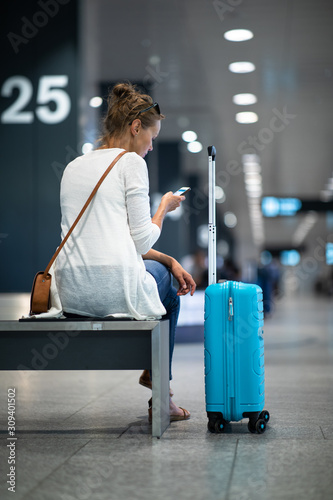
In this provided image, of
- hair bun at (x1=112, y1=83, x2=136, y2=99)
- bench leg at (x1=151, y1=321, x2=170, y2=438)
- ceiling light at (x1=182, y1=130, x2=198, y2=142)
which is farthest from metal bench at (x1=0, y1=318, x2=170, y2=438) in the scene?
ceiling light at (x1=182, y1=130, x2=198, y2=142)

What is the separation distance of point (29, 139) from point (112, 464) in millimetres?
4688

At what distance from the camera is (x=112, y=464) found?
245 centimetres

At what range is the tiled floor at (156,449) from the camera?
7.02 ft

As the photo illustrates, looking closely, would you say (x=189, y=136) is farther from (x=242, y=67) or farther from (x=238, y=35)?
(x=238, y=35)

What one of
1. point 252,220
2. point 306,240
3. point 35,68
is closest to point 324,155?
point 35,68

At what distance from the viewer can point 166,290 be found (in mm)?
3229

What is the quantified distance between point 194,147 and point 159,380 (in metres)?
12.6

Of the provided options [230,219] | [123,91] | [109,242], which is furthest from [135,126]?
[230,219]

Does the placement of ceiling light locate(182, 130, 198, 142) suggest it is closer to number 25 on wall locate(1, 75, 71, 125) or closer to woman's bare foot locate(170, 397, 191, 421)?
number 25 on wall locate(1, 75, 71, 125)

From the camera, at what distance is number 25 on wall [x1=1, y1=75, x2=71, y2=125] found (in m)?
6.55

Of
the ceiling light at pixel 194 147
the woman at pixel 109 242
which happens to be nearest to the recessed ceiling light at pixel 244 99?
the ceiling light at pixel 194 147

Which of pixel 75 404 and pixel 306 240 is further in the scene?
pixel 306 240

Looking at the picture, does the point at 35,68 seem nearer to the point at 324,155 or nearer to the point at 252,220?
the point at 324,155

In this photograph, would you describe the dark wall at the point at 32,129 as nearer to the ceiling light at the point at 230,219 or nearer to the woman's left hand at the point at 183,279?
the woman's left hand at the point at 183,279
